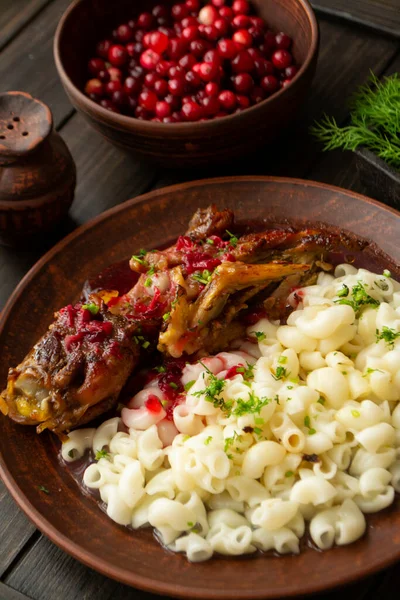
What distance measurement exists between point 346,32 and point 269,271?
252cm

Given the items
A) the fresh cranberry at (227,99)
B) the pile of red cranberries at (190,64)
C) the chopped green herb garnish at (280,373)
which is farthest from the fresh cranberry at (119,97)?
the chopped green herb garnish at (280,373)

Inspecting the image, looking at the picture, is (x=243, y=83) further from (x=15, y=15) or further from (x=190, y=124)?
(x=15, y=15)

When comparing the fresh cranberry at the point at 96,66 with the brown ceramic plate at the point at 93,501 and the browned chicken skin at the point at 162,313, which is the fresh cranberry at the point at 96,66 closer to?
the brown ceramic plate at the point at 93,501

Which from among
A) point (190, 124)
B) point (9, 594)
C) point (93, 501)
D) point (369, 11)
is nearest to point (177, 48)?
point (190, 124)

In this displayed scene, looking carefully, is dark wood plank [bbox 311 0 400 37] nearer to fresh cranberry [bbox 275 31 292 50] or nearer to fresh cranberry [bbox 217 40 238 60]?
fresh cranberry [bbox 275 31 292 50]

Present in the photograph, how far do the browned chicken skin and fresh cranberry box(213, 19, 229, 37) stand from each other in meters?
1.29

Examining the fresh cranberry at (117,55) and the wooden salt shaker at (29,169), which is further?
the fresh cranberry at (117,55)

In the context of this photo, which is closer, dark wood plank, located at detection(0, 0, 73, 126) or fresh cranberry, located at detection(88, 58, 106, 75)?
fresh cranberry, located at detection(88, 58, 106, 75)

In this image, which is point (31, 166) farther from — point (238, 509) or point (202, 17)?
point (238, 509)

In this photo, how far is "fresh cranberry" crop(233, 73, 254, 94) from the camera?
14.1 ft

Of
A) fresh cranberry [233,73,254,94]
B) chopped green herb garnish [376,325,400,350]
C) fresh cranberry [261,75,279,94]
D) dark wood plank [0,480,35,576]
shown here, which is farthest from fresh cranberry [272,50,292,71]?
dark wood plank [0,480,35,576]

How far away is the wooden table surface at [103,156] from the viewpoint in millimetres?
3158

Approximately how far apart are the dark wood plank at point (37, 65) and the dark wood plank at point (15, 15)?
5 cm

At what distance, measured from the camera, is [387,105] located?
437cm
